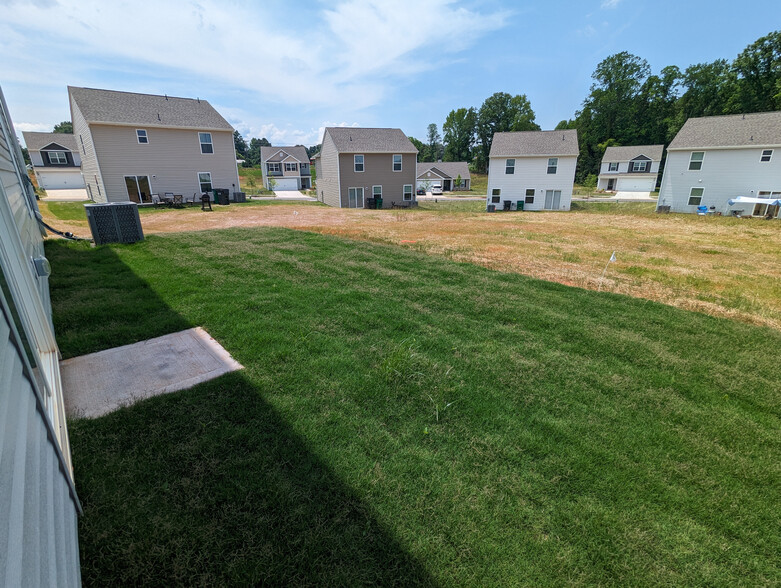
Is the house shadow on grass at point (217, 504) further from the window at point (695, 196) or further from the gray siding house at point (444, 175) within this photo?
the gray siding house at point (444, 175)

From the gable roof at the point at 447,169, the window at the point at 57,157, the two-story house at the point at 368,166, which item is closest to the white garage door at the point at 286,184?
the gable roof at the point at 447,169

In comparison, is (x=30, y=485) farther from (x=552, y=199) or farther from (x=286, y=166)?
(x=286, y=166)

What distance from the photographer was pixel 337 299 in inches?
221

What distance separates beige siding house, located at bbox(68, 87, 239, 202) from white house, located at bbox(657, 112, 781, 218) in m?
32.0

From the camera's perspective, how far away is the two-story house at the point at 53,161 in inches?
1476

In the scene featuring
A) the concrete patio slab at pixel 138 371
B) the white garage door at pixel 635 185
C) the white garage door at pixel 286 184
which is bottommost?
the concrete patio slab at pixel 138 371

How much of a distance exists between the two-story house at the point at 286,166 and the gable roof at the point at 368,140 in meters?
21.8

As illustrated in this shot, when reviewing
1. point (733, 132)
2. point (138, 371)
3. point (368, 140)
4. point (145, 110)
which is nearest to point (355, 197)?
point (368, 140)

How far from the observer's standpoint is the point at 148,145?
2298cm

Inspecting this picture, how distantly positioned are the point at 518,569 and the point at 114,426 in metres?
2.84

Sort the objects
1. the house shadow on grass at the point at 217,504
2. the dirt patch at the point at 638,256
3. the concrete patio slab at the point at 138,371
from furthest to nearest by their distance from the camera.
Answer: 1. the dirt patch at the point at 638,256
2. the concrete patio slab at the point at 138,371
3. the house shadow on grass at the point at 217,504

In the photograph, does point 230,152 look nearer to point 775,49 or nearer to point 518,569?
point 518,569

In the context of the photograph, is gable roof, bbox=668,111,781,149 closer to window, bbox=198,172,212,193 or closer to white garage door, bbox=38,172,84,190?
window, bbox=198,172,212,193

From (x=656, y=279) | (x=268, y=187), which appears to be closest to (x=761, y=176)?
(x=656, y=279)
